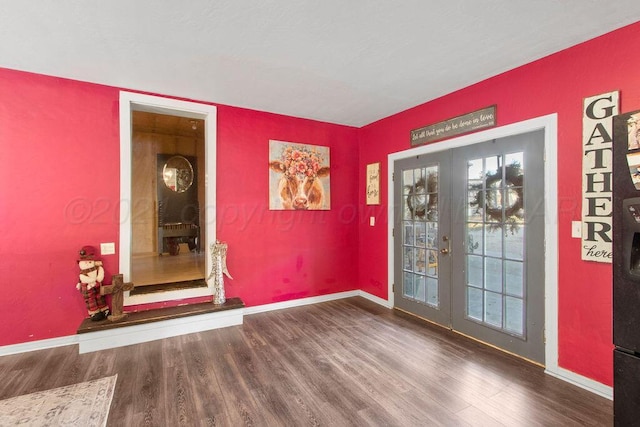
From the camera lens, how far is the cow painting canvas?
4.01m

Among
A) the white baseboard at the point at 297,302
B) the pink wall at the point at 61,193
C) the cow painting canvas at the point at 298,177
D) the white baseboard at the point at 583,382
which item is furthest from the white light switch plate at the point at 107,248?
the white baseboard at the point at 583,382

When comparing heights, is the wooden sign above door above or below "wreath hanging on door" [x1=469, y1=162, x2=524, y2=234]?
above

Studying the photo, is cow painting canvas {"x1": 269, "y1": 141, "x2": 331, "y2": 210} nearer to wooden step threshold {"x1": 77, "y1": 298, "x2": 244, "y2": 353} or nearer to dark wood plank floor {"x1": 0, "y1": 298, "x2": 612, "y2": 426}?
wooden step threshold {"x1": 77, "y1": 298, "x2": 244, "y2": 353}

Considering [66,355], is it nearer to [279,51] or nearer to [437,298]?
[279,51]

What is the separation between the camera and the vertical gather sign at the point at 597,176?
2.08 metres

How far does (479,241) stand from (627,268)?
164 centimetres

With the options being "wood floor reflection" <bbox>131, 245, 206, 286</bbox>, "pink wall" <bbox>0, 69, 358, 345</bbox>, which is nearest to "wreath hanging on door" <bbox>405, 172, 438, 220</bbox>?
"pink wall" <bbox>0, 69, 358, 345</bbox>

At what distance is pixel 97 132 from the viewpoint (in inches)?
119

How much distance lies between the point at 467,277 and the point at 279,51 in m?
2.99

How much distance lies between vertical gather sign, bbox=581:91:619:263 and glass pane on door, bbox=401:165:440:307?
1.43 meters

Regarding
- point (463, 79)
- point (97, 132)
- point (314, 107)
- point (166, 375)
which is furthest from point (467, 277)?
point (97, 132)

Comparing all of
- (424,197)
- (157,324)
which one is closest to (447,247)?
(424,197)

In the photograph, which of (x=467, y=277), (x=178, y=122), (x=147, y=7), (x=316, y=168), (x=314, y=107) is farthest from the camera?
(x=178, y=122)

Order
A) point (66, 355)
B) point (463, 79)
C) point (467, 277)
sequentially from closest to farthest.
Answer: point (66, 355) < point (463, 79) < point (467, 277)
